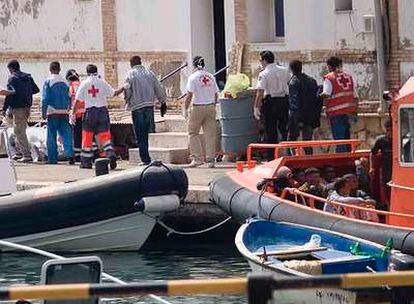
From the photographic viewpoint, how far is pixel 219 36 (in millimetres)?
25391

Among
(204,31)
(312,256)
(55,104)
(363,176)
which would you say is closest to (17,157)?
(55,104)

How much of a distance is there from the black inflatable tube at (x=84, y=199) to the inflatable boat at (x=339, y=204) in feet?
2.67

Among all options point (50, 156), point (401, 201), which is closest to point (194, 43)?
point (50, 156)

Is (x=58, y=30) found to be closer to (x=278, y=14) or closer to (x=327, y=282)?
→ (x=278, y=14)

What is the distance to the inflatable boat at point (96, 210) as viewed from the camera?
18.6m

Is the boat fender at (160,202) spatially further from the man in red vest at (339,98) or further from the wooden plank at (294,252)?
the wooden plank at (294,252)

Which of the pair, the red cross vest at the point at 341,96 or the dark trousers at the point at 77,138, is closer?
the red cross vest at the point at 341,96

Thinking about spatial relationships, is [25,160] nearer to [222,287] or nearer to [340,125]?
[340,125]

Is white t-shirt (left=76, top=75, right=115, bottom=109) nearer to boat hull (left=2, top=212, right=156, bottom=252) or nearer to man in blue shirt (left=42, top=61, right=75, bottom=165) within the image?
man in blue shirt (left=42, top=61, right=75, bottom=165)

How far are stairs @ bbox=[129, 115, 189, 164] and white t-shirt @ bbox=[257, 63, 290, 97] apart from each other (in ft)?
6.42

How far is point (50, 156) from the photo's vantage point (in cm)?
2383

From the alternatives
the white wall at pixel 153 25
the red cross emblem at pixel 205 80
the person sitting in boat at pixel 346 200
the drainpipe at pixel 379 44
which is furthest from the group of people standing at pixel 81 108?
the person sitting in boat at pixel 346 200

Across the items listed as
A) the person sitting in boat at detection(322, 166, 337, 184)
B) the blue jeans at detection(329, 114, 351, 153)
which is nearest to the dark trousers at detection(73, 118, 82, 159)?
the blue jeans at detection(329, 114, 351, 153)

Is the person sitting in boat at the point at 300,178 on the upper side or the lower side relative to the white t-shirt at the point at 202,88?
lower
